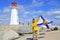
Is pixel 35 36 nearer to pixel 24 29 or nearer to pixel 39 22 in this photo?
pixel 39 22

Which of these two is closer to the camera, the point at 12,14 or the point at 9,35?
the point at 9,35

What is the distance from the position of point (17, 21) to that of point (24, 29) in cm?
2063

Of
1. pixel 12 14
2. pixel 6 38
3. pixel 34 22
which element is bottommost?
pixel 6 38

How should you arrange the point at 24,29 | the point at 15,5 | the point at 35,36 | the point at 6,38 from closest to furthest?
the point at 35,36 < the point at 6,38 < the point at 24,29 < the point at 15,5

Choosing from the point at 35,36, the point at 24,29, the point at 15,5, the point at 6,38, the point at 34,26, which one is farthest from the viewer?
the point at 15,5

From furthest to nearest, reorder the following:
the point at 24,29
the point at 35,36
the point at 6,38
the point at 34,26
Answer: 1. the point at 24,29
2. the point at 6,38
3. the point at 35,36
4. the point at 34,26

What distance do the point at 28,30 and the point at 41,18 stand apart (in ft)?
Result: 26.4

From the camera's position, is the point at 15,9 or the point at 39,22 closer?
the point at 39,22

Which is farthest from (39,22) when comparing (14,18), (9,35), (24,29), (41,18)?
(14,18)

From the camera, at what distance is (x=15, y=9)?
42.2 metres

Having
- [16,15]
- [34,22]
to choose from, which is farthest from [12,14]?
[34,22]

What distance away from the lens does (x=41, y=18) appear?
13984 mm

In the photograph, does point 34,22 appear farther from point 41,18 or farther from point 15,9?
point 15,9

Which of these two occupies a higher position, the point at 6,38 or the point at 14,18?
the point at 14,18
